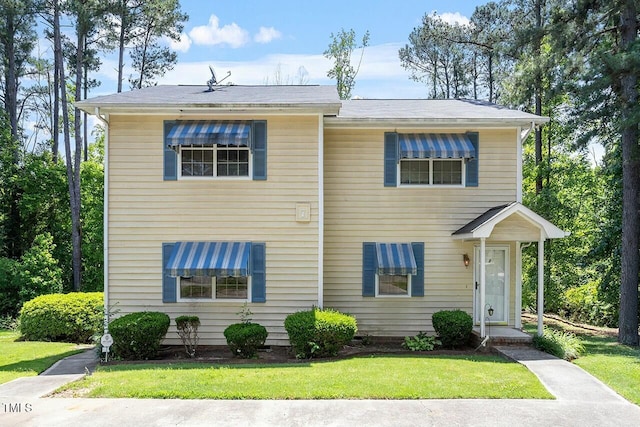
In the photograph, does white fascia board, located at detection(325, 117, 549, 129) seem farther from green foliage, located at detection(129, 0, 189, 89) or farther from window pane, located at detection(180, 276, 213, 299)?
green foliage, located at detection(129, 0, 189, 89)

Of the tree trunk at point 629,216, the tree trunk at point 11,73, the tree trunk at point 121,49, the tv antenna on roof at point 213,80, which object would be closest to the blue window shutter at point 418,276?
the tree trunk at point 629,216

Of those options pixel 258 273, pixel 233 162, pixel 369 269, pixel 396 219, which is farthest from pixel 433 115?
pixel 258 273

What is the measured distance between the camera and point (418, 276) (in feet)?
39.4

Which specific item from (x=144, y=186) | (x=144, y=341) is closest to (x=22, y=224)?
(x=144, y=186)

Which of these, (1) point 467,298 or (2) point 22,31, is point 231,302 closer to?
(1) point 467,298

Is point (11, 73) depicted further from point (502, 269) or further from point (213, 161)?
point (502, 269)

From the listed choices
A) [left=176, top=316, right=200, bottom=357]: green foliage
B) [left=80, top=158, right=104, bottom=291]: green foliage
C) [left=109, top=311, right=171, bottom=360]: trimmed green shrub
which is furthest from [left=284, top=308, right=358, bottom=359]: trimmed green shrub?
[left=80, top=158, right=104, bottom=291]: green foliage

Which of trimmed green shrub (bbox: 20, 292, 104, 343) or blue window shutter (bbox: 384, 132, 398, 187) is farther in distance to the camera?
trimmed green shrub (bbox: 20, 292, 104, 343)

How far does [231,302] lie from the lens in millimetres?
11250

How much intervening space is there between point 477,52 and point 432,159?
19.0 m

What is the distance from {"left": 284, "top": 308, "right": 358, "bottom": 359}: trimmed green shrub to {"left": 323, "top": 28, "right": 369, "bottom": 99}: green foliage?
19.4 metres

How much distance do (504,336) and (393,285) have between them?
2.81 meters

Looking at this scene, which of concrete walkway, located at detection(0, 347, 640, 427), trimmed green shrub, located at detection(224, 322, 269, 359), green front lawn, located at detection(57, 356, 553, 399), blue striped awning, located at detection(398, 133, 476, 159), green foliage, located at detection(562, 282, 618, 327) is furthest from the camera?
green foliage, located at detection(562, 282, 618, 327)

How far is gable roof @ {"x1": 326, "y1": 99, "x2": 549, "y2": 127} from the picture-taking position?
11.7 metres
